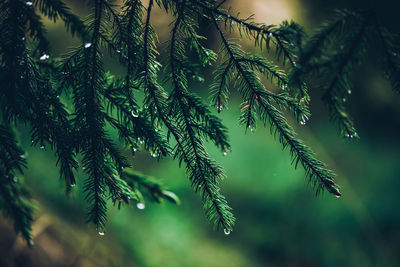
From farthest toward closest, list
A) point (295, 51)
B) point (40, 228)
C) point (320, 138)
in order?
point (320, 138) < point (40, 228) < point (295, 51)

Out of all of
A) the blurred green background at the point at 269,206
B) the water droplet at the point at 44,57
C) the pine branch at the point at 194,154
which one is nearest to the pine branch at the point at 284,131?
the pine branch at the point at 194,154

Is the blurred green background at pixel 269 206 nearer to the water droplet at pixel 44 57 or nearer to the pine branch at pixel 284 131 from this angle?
the water droplet at pixel 44 57

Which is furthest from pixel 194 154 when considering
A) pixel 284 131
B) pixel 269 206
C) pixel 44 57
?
pixel 269 206

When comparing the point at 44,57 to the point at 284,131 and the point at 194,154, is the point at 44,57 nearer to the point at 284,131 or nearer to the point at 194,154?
the point at 194,154

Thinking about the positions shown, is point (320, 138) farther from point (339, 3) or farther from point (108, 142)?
point (108, 142)

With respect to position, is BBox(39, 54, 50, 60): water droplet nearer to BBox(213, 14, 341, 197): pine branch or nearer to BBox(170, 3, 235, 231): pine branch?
BBox(170, 3, 235, 231): pine branch

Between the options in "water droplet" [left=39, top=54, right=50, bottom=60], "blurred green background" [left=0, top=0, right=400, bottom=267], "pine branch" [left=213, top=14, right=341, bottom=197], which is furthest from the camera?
"blurred green background" [left=0, top=0, right=400, bottom=267]

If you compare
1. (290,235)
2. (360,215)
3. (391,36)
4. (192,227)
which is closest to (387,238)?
(360,215)

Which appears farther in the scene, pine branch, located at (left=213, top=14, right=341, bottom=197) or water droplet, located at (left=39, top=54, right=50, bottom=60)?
water droplet, located at (left=39, top=54, right=50, bottom=60)

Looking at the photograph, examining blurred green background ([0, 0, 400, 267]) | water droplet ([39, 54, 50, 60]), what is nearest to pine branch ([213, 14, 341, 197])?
water droplet ([39, 54, 50, 60])
